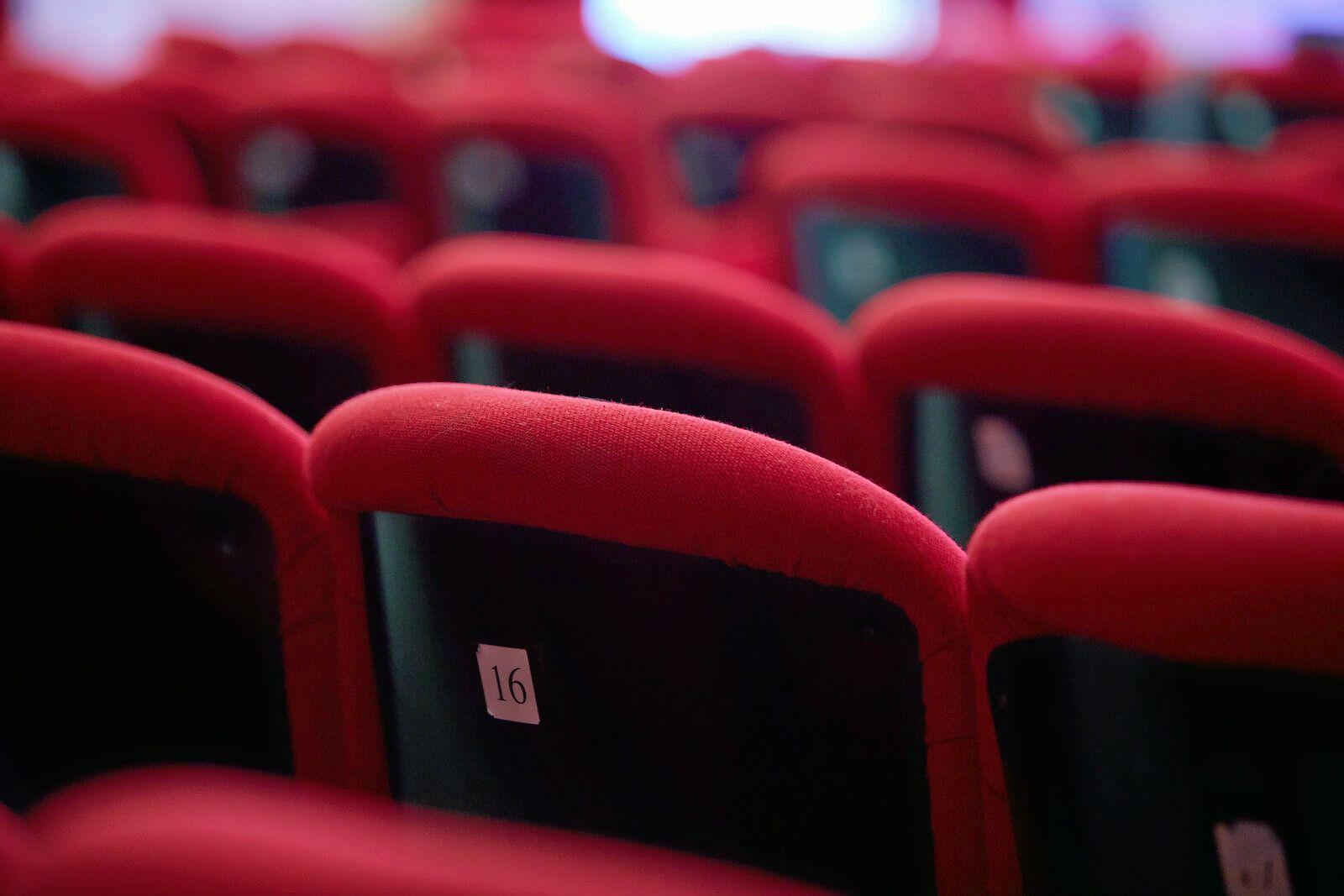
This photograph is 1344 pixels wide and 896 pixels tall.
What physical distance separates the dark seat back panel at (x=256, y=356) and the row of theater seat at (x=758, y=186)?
0.96 metres

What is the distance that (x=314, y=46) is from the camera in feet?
15.1

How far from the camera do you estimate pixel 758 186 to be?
9.89ft

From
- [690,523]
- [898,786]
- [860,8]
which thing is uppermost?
[690,523]

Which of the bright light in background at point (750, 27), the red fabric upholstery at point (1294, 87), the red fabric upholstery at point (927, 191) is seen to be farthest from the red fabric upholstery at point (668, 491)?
the bright light in background at point (750, 27)

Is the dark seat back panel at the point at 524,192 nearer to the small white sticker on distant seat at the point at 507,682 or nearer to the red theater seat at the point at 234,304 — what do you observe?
the red theater seat at the point at 234,304

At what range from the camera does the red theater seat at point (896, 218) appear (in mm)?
1750

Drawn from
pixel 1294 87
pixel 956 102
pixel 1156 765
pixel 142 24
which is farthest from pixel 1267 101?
pixel 142 24

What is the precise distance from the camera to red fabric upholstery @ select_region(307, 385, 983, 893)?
521 millimetres

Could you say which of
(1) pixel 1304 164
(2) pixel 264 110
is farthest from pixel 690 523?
(1) pixel 1304 164

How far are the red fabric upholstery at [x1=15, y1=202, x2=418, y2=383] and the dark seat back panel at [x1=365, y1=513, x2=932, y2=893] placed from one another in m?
0.53

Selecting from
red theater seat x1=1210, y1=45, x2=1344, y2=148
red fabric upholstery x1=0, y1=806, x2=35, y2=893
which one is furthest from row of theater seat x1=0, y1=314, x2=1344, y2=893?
red theater seat x1=1210, y1=45, x2=1344, y2=148

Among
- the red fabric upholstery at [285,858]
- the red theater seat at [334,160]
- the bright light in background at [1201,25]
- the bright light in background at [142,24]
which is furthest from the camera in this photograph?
the bright light in background at [142,24]

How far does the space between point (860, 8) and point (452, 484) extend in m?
7.57

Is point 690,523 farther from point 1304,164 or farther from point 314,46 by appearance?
point 314,46
